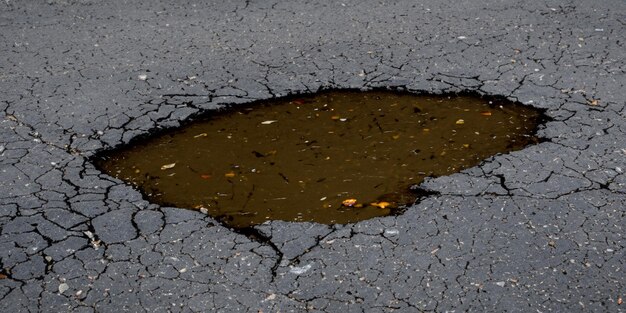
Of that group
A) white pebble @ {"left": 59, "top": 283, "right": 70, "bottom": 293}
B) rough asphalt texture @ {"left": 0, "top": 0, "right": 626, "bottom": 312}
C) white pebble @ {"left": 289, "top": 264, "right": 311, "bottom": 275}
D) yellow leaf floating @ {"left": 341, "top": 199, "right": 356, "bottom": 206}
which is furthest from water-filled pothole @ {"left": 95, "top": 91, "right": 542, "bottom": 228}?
white pebble @ {"left": 59, "top": 283, "right": 70, "bottom": 293}

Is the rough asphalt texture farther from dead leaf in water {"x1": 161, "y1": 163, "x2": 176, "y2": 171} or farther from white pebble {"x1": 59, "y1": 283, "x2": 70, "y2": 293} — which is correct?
dead leaf in water {"x1": 161, "y1": 163, "x2": 176, "y2": 171}

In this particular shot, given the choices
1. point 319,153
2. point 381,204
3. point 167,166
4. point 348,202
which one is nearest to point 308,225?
point 348,202

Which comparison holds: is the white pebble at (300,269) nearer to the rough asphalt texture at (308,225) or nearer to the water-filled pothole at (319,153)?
the rough asphalt texture at (308,225)

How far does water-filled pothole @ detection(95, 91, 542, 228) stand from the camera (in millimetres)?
4059

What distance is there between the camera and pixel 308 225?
12.5 ft

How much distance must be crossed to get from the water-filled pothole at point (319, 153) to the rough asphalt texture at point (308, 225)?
5.6 inches

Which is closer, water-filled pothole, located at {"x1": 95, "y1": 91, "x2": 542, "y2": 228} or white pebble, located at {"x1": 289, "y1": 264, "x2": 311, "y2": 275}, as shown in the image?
white pebble, located at {"x1": 289, "y1": 264, "x2": 311, "y2": 275}

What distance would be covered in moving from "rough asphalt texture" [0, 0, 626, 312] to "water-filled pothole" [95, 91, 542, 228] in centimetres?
14

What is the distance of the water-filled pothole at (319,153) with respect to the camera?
4.06m

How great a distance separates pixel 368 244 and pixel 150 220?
1.19 metres

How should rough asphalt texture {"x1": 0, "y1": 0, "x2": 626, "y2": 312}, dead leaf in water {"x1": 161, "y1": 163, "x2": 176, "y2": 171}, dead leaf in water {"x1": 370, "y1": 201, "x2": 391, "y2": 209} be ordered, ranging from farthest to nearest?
dead leaf in water {"x1": 161, "y1": 163, "x2": 176, "y2": 171}
dead leaf in water {"x1": 370, "y1": 201, "x2": 391, "y2": 209}
rough asphalt texture {"x1": 0, "y1": 0, "x2": 626, "y2": 312}

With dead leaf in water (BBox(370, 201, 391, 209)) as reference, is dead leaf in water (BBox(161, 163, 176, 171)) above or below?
above

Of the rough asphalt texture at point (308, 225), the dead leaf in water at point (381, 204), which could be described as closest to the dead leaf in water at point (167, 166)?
the rough asphalt texture at point (308, 225)

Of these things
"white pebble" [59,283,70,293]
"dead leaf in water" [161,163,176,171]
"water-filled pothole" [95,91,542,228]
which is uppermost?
"white pebble" [59,283,70,293]
